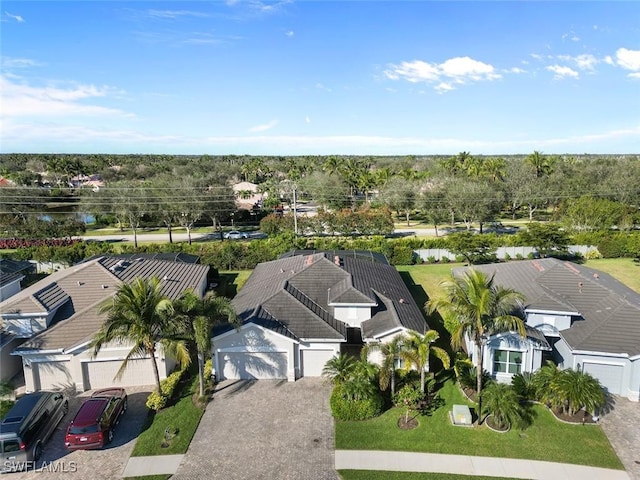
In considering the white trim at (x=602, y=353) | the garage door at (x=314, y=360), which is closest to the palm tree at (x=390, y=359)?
the garage door at (x=314, y=360)

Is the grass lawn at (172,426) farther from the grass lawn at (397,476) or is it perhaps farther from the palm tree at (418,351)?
the palm tree at (418,351)

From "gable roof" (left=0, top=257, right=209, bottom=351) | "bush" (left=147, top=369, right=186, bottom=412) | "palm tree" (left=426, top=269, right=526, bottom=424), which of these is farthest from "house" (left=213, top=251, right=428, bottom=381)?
"gable roof" (left=0, top=257, right=209, bottom=351)

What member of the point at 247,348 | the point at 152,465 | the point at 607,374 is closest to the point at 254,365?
the point at 247,348

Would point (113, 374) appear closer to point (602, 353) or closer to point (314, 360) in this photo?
point (314, 360)

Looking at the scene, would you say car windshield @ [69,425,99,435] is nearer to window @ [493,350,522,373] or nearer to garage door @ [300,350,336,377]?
garage door @ [300,350,336,377]

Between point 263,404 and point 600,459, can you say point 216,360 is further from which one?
point 600,459

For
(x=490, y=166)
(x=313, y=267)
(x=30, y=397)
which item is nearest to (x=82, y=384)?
(x=30, y=397)
